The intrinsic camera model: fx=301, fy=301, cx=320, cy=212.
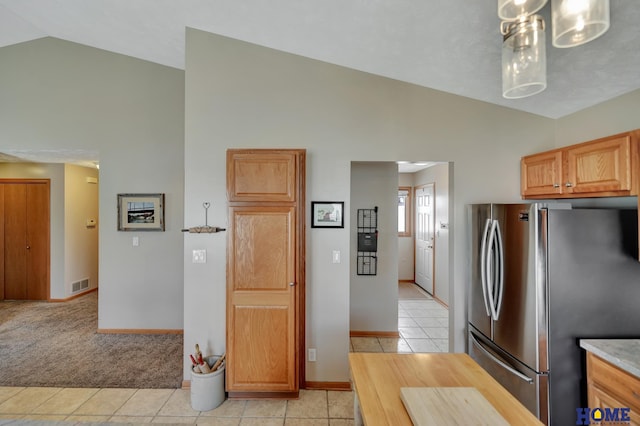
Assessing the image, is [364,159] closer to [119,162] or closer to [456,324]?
[456,324]

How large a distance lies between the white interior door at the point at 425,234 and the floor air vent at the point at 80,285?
6.51m

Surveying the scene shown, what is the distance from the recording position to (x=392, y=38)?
2277 mm

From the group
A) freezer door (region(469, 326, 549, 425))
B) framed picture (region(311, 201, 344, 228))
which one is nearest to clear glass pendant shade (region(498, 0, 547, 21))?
framed picture (region(311, 201, 344, 228))

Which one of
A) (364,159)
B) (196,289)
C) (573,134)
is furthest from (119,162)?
(573,134)

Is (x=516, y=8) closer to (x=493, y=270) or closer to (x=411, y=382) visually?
(x=411, y=382)

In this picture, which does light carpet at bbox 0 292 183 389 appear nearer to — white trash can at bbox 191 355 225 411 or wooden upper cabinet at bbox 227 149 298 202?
white trash can at bbox 191 355 225 411

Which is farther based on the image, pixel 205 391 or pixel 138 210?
pixel 138 210

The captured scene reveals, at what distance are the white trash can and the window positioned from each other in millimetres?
5282

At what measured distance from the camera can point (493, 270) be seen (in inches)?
94.0

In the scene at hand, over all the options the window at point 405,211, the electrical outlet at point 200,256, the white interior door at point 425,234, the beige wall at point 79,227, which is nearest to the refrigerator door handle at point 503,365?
the electrical outlet at point 200,256

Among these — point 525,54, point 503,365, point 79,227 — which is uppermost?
point 525,54

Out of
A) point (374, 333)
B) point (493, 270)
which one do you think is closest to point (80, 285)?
point (374, 333)

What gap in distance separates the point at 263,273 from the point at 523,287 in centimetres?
199

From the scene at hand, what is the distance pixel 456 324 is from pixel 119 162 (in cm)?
447
